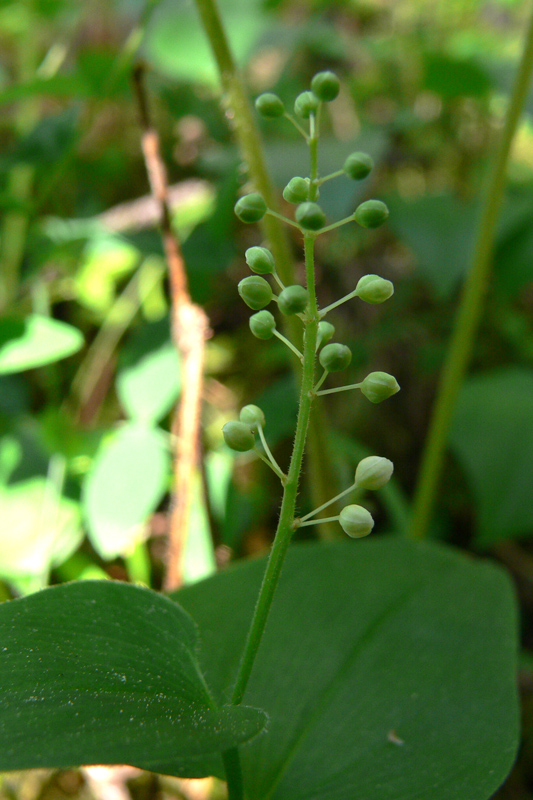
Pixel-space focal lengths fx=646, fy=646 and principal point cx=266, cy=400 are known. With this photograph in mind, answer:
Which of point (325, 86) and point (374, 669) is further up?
point (325, 86)

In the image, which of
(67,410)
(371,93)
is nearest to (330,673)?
(67,410)

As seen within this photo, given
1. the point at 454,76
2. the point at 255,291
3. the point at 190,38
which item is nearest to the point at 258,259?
the point at 255,291

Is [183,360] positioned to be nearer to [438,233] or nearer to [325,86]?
[325,86]

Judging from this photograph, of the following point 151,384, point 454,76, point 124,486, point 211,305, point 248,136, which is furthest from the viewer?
point 211,305

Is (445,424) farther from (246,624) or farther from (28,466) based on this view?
(28,466)

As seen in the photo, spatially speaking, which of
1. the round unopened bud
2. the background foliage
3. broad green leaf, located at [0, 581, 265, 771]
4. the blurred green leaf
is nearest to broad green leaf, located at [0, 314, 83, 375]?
the background foliage

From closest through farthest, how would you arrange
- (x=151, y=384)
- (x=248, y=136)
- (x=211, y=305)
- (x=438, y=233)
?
(x=248, y=136), (x=151, y=384), (x=438, y=233), (x=211, y=305)

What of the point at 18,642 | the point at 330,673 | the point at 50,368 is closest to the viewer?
the point at 18,642
